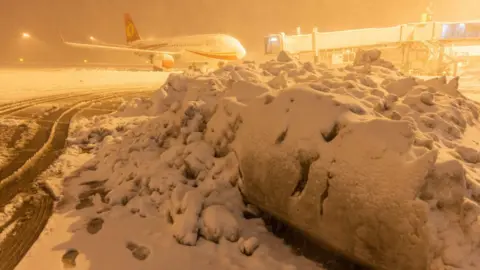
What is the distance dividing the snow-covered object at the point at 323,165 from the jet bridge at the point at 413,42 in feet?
69.4

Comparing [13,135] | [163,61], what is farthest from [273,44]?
[13,135]

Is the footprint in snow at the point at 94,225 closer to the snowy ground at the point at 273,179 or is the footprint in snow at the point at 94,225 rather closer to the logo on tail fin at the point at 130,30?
the snowy ground at the point at 273,179

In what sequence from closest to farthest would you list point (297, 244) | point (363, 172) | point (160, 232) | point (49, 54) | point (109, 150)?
point (363, 172) → point (297, 244) → point (160, 232) → point (109, 150) → point (49, 54)

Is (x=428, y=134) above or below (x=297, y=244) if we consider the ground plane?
above

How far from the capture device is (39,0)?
85.4 meters

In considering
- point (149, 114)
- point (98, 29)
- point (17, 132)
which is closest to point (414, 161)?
point (149, 114)

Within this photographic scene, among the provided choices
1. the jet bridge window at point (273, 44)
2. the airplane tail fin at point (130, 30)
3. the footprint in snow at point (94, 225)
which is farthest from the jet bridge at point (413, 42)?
the airplane tail fin at point (130, 30)

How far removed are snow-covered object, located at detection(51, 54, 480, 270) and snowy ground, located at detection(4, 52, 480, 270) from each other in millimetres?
19

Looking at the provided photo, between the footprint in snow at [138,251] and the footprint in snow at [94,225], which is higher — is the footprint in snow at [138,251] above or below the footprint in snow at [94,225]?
below

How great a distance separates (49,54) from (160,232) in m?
88.2

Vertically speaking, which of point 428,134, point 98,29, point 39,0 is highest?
point 39,0

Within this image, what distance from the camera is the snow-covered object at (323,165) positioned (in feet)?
11.8

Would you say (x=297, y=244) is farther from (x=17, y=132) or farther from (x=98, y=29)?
(x=98, y=29)

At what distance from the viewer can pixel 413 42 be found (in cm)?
2750
